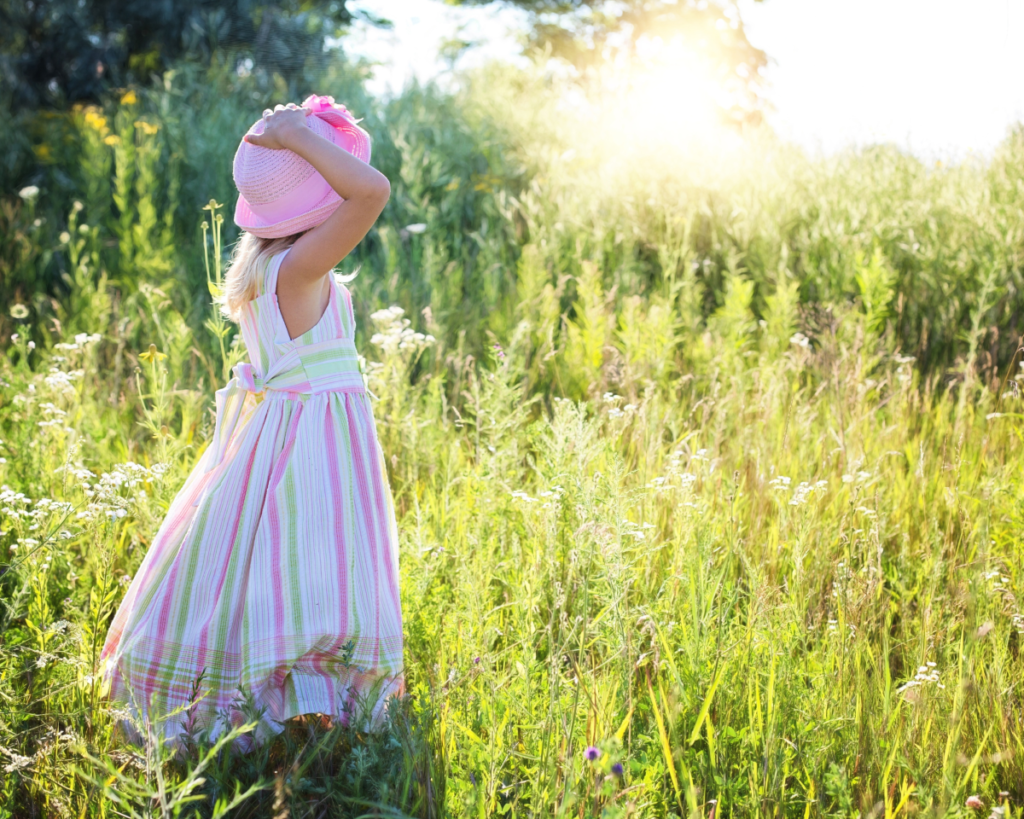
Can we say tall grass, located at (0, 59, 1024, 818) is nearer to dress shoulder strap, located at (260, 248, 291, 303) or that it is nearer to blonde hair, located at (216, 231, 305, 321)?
blonde hair, located at (216, 231, 305, 321)

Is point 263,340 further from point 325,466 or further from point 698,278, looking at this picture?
point 698,278

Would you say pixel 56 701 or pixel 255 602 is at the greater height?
pixel 255 602

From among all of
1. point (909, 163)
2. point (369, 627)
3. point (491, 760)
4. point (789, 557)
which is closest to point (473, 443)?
point (789, 557)

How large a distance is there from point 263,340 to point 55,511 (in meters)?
0.84

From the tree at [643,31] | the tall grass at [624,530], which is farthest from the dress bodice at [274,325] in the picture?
the tree at [643,31]

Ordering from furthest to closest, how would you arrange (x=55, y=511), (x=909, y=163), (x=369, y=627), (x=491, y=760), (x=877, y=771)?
Result: (x=909, y=163), (x=55, y=511), (x=369, y=627), (x=877, y=771), (x=491, y=760)

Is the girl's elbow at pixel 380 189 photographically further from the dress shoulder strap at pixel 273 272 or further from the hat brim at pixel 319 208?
the dress shoulder strap at pixel 273 272

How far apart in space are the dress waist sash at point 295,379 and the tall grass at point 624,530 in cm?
34

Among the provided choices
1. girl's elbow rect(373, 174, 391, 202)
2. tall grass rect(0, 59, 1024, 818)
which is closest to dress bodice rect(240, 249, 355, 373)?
girl's elbow rect(373, 174, 391, 202)

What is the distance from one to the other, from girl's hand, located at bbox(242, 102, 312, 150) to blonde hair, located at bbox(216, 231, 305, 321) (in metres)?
0.22

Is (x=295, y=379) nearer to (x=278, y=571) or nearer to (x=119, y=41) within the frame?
(x=278, y=571)

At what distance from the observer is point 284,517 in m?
1.84

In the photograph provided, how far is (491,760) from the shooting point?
1.47m

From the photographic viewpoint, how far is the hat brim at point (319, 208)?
1.97 metres
